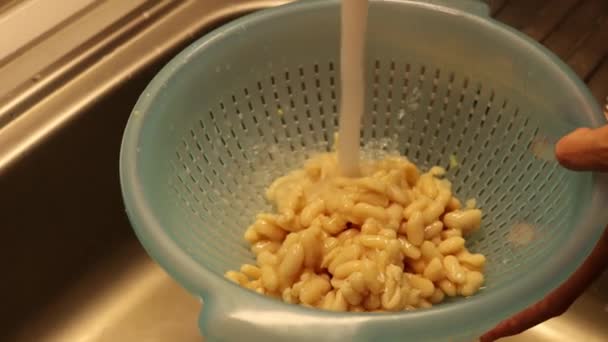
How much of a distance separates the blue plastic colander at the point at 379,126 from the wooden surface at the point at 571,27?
0.68 feet

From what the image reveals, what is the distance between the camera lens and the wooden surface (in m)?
0.75

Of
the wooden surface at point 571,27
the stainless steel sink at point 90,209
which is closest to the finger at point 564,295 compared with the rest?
the stainless steel sink at point 90,209

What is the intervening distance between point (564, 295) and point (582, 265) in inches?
1.2

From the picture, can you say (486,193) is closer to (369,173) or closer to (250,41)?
(369,173)

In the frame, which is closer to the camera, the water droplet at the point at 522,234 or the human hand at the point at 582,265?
the human hand at the point at 582,265

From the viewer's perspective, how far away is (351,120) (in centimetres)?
55

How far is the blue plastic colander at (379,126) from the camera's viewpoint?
19.2 inches

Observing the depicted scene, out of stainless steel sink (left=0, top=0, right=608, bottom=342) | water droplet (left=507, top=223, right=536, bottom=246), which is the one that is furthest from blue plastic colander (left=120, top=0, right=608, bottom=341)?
stainless steel sink (left=0, top=0, right=608, bottom=342)

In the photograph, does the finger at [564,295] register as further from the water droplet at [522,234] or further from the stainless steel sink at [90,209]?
the stainless steel sink at [90,209]

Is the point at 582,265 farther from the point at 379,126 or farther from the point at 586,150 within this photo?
the point at 379,126

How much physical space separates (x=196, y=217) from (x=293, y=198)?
0.08 m

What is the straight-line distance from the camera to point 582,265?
490 millimetres

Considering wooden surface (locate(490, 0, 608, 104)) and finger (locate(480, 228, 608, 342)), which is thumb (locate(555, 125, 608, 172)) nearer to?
finger (locate(480, 228, 608, 342))

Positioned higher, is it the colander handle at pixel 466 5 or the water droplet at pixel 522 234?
the colander handle at pixel 466 5
